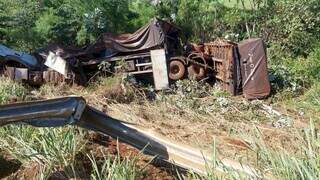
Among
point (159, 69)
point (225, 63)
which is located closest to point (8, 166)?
point (225, 63)

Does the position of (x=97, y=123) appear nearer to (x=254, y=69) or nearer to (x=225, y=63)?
(x=254, y=69)

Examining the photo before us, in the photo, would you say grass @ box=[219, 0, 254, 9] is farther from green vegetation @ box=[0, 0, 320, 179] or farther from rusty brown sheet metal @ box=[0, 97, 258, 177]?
rusty brown sheet metal @ box=[0, 97, 258, 177]

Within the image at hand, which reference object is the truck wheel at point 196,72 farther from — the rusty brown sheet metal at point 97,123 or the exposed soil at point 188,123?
the rusty brown sheet metal at point 97,123

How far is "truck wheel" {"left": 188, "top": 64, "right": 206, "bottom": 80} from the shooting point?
1380 centimetres

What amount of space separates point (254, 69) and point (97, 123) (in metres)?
7.67

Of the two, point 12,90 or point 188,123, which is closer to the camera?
point 188,123

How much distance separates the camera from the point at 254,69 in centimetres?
1252

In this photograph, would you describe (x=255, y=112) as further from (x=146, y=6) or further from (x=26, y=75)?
(x=146, y=6)

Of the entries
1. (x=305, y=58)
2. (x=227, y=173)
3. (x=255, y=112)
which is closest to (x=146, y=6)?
(x=305, y=58)

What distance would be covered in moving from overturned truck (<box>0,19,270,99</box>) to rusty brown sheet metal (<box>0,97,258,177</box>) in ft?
24.7

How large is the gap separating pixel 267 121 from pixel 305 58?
17.0 ft

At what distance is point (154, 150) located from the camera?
5.24 m

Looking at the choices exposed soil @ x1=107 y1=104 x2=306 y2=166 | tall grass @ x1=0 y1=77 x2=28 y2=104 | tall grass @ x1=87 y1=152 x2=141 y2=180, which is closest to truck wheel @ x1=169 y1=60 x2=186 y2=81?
exposed soil @ x1=107 y1=104 x2=306 y2=166

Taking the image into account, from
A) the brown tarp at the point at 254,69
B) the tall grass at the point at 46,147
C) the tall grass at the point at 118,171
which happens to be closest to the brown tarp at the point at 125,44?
the brown tarp at the point at 254,69
